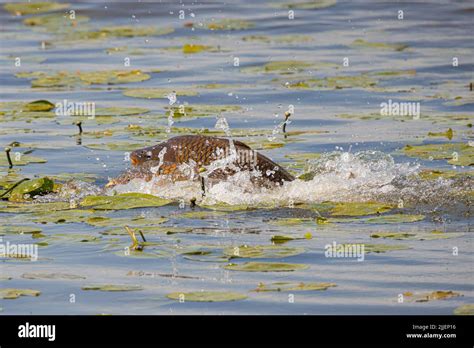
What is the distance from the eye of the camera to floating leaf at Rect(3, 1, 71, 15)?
23797 millimetres

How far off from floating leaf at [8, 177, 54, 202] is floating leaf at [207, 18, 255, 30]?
1158 cm

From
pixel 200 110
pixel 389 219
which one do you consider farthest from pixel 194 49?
pixel 389 219

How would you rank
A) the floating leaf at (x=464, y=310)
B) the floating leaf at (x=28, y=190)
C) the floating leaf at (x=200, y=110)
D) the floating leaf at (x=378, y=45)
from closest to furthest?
the floating leaf at (x=464, y=310) < the floating leaf at (x=28, y=190) < the floating leaf at (x=200, y=110) < the floating leaf at (x=378, y=45)

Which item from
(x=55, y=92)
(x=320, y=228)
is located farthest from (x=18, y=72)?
(x=320, y=228)

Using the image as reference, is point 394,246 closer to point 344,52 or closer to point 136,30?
point 344,52

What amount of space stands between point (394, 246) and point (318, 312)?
1540mm

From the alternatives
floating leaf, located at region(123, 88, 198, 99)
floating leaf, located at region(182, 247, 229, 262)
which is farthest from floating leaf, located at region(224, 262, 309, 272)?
floating leaf, located at region(123, 88, 198, 99)

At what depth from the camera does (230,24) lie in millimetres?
22094

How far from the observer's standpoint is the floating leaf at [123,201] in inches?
392

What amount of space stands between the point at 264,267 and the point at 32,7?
55.7ft

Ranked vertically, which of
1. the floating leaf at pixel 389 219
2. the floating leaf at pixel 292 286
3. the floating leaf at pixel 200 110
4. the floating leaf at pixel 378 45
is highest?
the floating leaf at pixel 378 45

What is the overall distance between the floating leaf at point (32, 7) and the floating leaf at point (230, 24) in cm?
372

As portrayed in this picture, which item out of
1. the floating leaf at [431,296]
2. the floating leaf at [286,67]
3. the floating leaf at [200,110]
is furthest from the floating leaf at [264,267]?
the floating leaf at [286,67]

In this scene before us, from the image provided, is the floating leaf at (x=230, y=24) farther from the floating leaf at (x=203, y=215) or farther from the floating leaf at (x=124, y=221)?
the floating leaf at (x=124, y=221)
